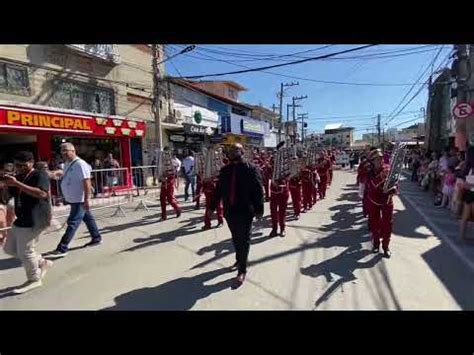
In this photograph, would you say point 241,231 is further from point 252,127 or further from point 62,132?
point 252,127

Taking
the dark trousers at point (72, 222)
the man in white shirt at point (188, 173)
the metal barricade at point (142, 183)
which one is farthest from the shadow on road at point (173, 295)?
the metal barricade at point (142, 183)

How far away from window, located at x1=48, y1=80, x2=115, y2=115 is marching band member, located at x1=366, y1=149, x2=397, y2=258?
13269 millimetres

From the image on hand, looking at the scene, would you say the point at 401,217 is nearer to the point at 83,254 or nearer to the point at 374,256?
the point at 374,256

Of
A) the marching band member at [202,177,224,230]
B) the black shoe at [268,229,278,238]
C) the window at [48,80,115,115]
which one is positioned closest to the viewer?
the black shoe at [268,229,278,238]

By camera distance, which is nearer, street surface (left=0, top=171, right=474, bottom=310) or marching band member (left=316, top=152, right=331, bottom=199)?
street surface (left=0, top=171, right=474, bottom=310)

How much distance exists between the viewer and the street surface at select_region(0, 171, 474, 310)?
4.23 meters

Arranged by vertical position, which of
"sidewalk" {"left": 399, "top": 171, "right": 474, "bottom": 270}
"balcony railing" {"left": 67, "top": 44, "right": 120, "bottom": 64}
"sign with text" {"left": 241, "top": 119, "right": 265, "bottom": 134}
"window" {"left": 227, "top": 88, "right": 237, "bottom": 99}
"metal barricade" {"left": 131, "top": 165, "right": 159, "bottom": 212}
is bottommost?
"sidewalk" {"left": 399, "top": 171, "right": 474, "bottom": 270}

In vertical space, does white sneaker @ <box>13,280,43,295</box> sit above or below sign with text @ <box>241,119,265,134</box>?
below

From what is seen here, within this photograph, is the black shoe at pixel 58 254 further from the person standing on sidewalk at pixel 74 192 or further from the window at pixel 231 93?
the window at pixel 231 93

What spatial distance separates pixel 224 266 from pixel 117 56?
51.9ft

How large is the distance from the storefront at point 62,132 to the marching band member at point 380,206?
11022 millimetres

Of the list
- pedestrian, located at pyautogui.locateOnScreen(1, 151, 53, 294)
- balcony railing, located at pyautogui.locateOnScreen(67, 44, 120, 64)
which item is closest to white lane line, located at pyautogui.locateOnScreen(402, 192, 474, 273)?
pedestrian, located at pyautogui.locateOnScreen(1, 151, 53, 294)

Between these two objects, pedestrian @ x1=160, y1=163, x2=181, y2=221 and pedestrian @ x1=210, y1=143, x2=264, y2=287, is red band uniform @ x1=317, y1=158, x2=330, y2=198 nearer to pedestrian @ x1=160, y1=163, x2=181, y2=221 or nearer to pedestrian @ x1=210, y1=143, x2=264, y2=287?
pedestrian @ x1=160, y1=163, x2=181, y2=221

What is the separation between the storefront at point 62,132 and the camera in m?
12.5
